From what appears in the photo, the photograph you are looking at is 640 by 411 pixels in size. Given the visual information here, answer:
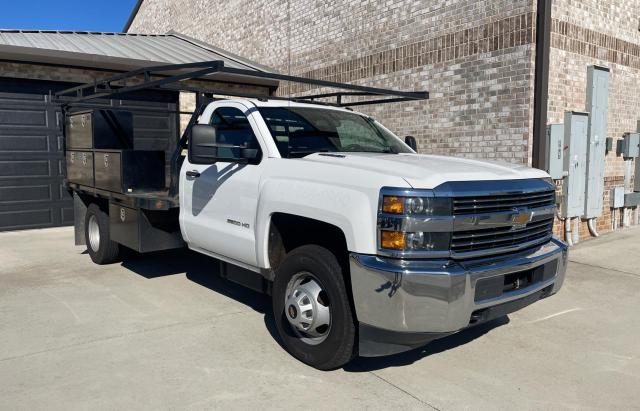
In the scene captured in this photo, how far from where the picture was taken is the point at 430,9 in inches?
392

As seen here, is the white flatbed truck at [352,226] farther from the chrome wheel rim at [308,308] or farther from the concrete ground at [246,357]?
the concrete ground at [246,357]

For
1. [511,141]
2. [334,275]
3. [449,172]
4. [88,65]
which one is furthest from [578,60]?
[88,65]

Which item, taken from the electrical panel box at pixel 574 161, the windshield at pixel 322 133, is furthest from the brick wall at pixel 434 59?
the windshield at pixel 322 133

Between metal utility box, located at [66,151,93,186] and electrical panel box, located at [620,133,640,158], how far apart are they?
879 centimetres

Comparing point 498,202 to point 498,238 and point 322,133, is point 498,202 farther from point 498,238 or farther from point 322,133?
point 322,133

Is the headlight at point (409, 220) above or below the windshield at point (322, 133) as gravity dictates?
below

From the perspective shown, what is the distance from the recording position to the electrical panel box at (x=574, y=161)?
8586 millimetres

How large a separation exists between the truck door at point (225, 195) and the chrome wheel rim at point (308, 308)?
2.03 ft

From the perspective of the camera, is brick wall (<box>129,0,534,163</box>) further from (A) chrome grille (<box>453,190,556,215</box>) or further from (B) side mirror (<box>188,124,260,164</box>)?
(B) side mirror (<box>188,124,260,164</box>)

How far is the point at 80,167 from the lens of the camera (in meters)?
7.61

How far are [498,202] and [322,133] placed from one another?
1.87 m

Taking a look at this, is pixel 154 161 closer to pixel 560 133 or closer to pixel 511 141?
pixel 511 141

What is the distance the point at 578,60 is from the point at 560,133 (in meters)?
1.32

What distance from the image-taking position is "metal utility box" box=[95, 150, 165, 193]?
6332 mm
